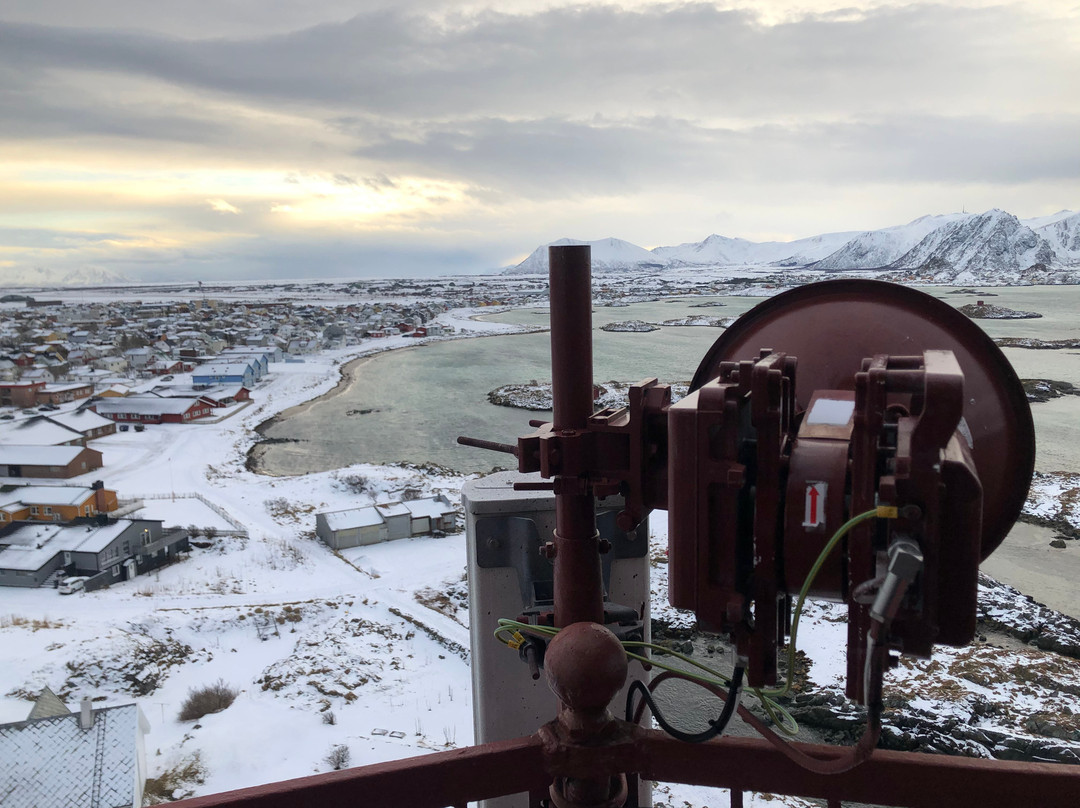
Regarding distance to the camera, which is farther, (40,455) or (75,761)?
(40,455)

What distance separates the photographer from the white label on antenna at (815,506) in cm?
133

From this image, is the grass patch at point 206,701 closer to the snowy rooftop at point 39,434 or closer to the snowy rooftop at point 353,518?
the snowy rooftop at point 353,518

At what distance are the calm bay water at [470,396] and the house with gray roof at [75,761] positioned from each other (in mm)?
14014

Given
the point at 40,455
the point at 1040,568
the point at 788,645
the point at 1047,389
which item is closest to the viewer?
the point at 788,645

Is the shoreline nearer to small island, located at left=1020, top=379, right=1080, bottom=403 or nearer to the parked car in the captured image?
the parked car

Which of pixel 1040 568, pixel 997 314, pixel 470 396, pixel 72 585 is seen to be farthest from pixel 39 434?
pixel 997 314

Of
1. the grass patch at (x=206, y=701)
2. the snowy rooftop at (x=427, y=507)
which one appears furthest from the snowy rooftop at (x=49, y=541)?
the grass patch at (x=206, y=701)

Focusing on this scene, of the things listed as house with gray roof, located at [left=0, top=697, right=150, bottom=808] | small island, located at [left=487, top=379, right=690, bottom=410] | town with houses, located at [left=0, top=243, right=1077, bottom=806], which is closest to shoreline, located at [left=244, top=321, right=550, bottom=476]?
town with houses, located at [left=0, top=243, right=1077, bottom=806]

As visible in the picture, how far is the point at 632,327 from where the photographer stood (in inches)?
2096

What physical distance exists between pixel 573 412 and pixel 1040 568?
47.6ft

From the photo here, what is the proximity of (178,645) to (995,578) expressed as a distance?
13.3m

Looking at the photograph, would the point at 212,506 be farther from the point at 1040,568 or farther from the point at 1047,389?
the point at 1047,389

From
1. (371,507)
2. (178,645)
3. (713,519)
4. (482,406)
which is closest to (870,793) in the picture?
(713,519)

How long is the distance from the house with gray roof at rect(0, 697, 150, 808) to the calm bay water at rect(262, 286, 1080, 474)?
14.0m
